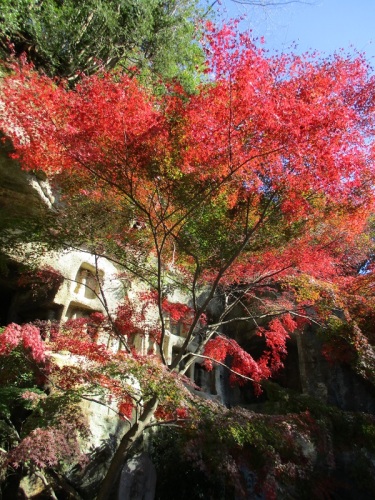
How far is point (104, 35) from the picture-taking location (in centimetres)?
1308

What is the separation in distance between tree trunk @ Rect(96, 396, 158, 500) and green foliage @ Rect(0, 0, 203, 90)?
1081 cm

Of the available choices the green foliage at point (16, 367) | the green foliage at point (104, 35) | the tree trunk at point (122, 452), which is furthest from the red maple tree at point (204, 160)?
the green foliage at point (104, 35)

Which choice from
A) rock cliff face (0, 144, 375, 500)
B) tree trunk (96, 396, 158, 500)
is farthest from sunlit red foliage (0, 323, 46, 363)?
tree trunk (96, 396, 158, 500)

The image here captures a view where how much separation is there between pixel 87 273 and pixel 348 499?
366 inches

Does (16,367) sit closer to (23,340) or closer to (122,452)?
(23,340)

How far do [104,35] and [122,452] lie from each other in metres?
A: 13.7

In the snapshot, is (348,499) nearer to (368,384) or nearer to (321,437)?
(321,437)

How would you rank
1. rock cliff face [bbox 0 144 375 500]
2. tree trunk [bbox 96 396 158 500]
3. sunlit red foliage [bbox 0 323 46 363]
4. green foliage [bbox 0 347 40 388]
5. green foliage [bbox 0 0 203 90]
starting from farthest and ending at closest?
green foliage [bbox 0 0 203 90] → rock cliff face [bbox 0 144 375 500] → green foliage [bbox 0 347 40 388] → sunlit red foliage [bbox 0 323 46 363] → tree trunk [bbox 96 396 158 500]

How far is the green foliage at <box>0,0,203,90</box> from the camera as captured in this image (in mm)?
11438

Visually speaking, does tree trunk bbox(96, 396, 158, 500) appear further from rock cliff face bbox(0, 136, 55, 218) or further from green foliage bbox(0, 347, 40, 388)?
rock cliff face bbox(0, 136, 55, 218)

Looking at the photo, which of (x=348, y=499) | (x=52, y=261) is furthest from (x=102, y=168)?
(x=348, y=499)

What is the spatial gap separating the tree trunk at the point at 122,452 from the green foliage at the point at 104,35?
10.8 metres

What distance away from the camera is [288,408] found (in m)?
9.29

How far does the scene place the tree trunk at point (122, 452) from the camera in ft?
14.9
